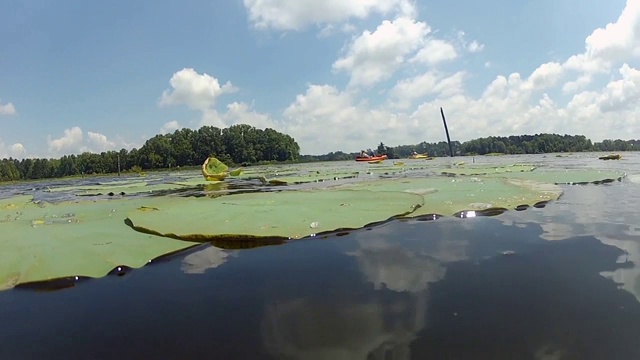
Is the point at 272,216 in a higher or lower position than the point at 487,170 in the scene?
lower

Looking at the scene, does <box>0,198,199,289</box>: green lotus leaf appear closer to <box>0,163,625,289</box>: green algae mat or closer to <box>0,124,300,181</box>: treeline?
<box>0,163,625,289</box>: green algae mat

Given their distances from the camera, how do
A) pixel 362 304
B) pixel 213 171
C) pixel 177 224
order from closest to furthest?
pixel 362 304, pixel 177 224, pixel 213 171

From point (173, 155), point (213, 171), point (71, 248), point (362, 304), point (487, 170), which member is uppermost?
point (173, 155)

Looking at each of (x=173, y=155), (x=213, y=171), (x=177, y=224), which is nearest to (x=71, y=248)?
(x=177, y=224)

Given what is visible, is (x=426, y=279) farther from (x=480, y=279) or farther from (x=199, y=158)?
(x=199, y=158)

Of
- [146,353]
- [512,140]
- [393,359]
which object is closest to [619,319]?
[393,359]

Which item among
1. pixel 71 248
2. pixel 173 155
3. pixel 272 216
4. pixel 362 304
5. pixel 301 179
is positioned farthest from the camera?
pixel 173 155

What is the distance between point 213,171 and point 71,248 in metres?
18.6

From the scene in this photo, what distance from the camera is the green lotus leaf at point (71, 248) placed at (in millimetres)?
4941

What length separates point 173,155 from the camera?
283 ft

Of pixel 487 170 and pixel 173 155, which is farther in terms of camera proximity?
pixel 173 155

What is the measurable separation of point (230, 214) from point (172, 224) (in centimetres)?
125

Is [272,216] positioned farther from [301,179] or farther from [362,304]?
[301,179]

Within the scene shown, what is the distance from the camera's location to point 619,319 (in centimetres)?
310
